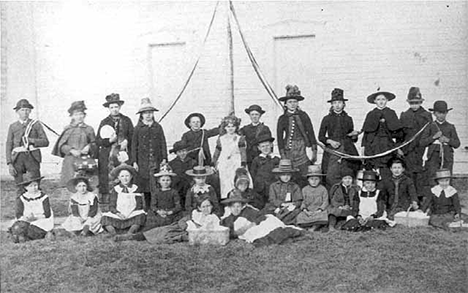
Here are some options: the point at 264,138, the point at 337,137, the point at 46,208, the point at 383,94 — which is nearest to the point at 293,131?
the point at 264,138

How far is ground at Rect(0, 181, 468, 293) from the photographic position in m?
3.85

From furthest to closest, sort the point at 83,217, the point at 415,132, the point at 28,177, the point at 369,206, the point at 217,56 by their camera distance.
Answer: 1. the point at 217,56
2. the point at 28,177
3. the point at 415,132
4. the point at 83,217
5. the point at 369,206

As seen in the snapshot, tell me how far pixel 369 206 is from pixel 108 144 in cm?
278

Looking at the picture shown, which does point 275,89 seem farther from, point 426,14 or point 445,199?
point 445,199

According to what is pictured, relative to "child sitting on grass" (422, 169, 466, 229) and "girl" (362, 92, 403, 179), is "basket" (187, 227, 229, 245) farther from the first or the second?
"child sitting on grass" (422, 169, 466, 229)

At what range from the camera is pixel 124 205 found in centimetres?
516

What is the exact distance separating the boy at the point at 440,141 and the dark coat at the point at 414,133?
7cm

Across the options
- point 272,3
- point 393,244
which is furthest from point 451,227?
point 272,3

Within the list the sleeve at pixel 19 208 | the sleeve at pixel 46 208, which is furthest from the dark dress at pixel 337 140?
the sleeve at pixel 19 208

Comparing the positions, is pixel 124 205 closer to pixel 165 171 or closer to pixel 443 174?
pixel 165 171

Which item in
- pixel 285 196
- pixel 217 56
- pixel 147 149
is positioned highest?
pixel 217 56

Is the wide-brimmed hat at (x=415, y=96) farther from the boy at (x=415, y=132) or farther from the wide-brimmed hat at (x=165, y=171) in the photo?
the wide-brimmed hat at (x=165, y=171)

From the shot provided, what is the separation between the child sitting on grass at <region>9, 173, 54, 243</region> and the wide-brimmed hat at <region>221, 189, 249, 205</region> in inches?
66.4

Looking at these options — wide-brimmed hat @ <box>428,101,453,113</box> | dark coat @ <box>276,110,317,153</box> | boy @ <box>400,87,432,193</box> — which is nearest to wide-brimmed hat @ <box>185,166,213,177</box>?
dark coat @ <box>276,110,317,153</box>
